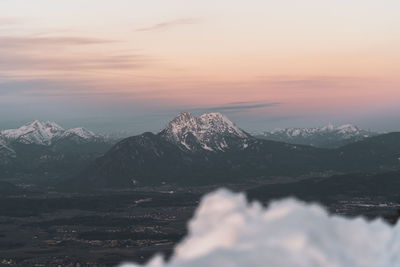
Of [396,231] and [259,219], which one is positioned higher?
[259,219]

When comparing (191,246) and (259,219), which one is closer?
(191,246)

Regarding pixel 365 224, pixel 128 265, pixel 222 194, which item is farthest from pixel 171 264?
pixel 365 224

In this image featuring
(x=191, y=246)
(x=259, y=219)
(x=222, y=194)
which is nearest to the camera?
(x=191, y=246)

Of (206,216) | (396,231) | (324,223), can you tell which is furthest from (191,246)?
(396,231)

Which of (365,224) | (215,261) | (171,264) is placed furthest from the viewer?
(365,224)

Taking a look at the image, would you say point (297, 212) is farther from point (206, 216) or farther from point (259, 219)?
point (206, 216)

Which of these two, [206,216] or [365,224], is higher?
[206,216]

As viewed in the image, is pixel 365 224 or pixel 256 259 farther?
pixel 365 224

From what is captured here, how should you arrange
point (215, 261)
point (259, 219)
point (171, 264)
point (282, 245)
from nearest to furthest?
point (215, 261)
point (171, 264)
point (282, 245)
point (259, 219)

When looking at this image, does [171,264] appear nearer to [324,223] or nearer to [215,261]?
[215,261]
